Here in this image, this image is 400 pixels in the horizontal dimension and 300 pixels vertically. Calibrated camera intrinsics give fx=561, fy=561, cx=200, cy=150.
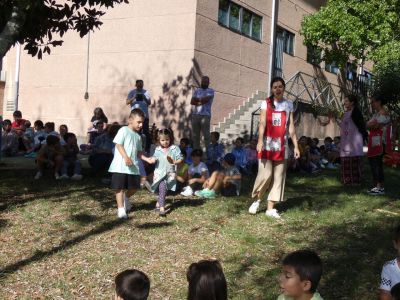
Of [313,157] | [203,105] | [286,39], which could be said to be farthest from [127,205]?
[286,39]

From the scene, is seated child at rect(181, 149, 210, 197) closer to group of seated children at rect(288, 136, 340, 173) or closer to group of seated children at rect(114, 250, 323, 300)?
group of seated children at rect(288, 136, 340, 173)

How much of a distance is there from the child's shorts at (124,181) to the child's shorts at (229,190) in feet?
7.66

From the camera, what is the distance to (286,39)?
20.6m

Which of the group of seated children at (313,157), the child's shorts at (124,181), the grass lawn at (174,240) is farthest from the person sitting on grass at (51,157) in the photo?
the group of seated children at (313,157)

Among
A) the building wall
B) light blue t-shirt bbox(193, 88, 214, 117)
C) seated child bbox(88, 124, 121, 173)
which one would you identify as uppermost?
the building wall

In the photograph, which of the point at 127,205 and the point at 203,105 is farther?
the point at 203,105

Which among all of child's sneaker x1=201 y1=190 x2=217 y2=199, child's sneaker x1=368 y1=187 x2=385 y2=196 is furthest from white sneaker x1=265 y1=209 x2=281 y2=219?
child's sneaker x1=368 y1=187 x2=385 y2=196

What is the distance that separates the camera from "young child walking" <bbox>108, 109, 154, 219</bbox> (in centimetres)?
717

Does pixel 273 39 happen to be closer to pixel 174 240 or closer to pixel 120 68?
pixel 120 68

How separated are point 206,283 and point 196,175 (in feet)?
22.0

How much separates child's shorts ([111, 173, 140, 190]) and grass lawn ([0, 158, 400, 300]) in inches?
16.9

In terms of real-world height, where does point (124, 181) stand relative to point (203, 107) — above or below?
below

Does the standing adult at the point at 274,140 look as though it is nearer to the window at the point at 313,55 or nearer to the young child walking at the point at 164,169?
the young child walking at the point at 164,169

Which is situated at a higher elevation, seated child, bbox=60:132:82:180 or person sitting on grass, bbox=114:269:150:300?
seated child, bbox=60:132:82:180
